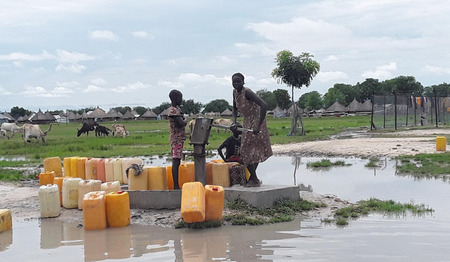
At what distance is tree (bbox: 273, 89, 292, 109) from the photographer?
373ft

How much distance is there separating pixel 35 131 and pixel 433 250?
27.5m

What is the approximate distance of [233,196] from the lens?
892 centimetres

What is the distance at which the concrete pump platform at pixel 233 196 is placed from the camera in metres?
8.69

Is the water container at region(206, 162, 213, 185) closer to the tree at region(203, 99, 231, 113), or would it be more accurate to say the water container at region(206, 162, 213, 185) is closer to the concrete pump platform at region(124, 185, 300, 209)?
the concrete pump platform at region(124, 185, 300, 209)

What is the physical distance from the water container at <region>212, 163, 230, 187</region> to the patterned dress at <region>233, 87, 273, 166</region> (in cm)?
50

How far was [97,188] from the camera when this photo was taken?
964 centimetres

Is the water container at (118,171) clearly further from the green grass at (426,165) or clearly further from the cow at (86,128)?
the cow at (86,128)

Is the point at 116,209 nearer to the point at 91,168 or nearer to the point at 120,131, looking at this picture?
the point at 91,168

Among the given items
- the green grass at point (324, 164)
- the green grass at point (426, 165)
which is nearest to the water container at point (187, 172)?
the green grass at point (426, 165)

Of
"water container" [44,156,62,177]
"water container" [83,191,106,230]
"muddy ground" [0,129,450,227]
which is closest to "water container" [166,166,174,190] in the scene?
"muddy ground" [0,129,450,227]

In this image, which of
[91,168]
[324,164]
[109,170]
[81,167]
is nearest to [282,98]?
[324,164]

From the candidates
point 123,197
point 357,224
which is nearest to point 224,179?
point 123,197

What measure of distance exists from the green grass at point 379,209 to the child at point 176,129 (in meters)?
2.82

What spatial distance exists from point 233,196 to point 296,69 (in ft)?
72.2
